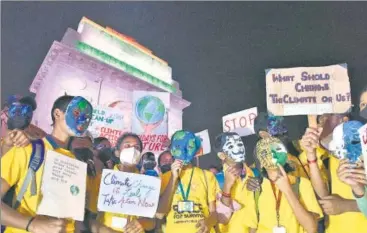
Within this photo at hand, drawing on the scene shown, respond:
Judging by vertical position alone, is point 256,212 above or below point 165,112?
below

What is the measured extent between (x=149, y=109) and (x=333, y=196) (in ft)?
5.16

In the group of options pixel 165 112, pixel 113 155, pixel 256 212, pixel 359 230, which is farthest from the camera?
pixel 165 112

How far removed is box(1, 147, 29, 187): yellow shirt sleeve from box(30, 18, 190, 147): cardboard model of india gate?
0.99m

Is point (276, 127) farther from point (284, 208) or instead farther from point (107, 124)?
point (107, 124)

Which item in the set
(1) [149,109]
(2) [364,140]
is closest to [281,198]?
(2) [364,140]

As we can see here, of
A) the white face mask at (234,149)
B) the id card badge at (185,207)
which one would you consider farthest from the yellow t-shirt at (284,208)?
the id card badge at (185,207)

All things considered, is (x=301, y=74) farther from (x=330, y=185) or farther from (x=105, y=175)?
(x=105, y=175)

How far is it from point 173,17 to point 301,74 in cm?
107

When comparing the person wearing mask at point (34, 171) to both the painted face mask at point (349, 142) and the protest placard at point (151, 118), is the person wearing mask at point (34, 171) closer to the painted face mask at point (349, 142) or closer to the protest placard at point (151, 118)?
the protest placard at point (151, 118)

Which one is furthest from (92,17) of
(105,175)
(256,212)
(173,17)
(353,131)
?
(353,131)

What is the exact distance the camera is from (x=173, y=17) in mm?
3934

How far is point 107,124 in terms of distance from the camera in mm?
4000

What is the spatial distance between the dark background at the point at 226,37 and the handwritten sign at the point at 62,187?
131cm

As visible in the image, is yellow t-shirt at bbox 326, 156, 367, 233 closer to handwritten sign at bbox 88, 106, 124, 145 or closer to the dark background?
the dark background
